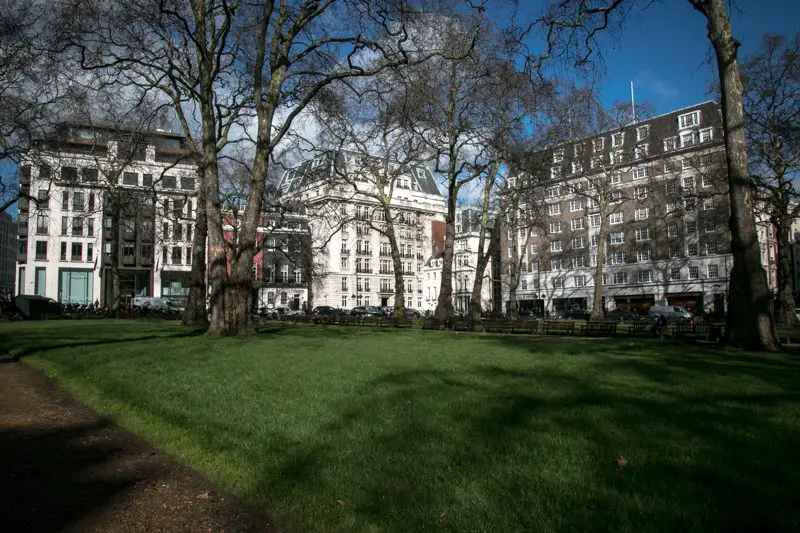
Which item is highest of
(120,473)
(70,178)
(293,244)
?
(70,178)

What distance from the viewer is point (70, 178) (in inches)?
1146

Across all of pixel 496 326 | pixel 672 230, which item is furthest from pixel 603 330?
pixel 672 230

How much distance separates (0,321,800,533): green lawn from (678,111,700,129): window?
194 feet

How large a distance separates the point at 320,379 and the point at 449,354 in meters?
4.80

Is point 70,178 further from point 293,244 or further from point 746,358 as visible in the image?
point 746,358

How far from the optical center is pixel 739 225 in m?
14.6

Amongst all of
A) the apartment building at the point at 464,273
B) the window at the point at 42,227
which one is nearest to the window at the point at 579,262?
the apartment building at the point at 464,273

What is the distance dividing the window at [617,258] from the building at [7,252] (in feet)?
385

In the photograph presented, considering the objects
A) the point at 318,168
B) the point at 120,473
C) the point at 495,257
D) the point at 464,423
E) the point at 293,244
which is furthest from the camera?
the point at 495,257

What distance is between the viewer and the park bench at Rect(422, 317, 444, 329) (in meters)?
30.9

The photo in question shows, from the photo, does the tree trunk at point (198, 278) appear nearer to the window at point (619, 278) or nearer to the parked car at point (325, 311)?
the parked car at point (325, 311)

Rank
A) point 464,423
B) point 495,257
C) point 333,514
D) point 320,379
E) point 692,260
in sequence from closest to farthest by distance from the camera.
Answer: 1. point 333,514
2. point 464,423
3. point 320,379
4. point 692,260
5. point 495,257

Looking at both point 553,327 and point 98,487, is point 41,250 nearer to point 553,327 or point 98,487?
point 553,327

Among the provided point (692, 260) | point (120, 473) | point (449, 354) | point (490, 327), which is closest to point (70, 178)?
point (490, 327)
